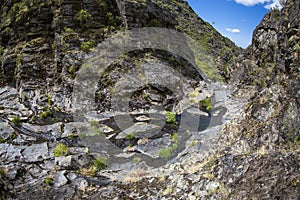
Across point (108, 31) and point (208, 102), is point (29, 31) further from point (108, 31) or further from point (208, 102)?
point (208, 102)

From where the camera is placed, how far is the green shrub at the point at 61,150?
15562 mm

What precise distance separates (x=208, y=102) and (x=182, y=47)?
12.1m

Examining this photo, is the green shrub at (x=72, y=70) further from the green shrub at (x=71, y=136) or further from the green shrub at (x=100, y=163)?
the green shrub at (x=100, y=163)

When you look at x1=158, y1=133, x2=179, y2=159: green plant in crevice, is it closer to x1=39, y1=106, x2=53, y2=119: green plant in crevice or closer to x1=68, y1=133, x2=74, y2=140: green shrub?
x1=68, y1=133, x2=74, y2=140: green shrub

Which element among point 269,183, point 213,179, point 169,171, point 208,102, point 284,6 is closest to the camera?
point 269,183

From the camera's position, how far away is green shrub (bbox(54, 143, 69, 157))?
15562 mm

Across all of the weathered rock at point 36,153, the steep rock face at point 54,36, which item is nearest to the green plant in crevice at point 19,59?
the steep rock face at point 54,36

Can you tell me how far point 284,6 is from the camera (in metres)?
12.4

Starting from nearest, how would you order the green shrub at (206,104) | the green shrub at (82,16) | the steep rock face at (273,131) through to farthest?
the steep rock face at (273,131), the green shrub at (206,104), the green shrub at (82,16)

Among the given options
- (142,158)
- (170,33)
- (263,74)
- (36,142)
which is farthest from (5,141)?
(170,33)

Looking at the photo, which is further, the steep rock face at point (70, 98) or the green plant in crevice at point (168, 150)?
the green plant in crevice at point (168, 150)

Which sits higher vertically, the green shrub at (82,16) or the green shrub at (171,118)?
the green shrub at (82,16)

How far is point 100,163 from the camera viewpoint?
50.1ft

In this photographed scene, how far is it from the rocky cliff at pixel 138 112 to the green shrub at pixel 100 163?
7 centimetres
